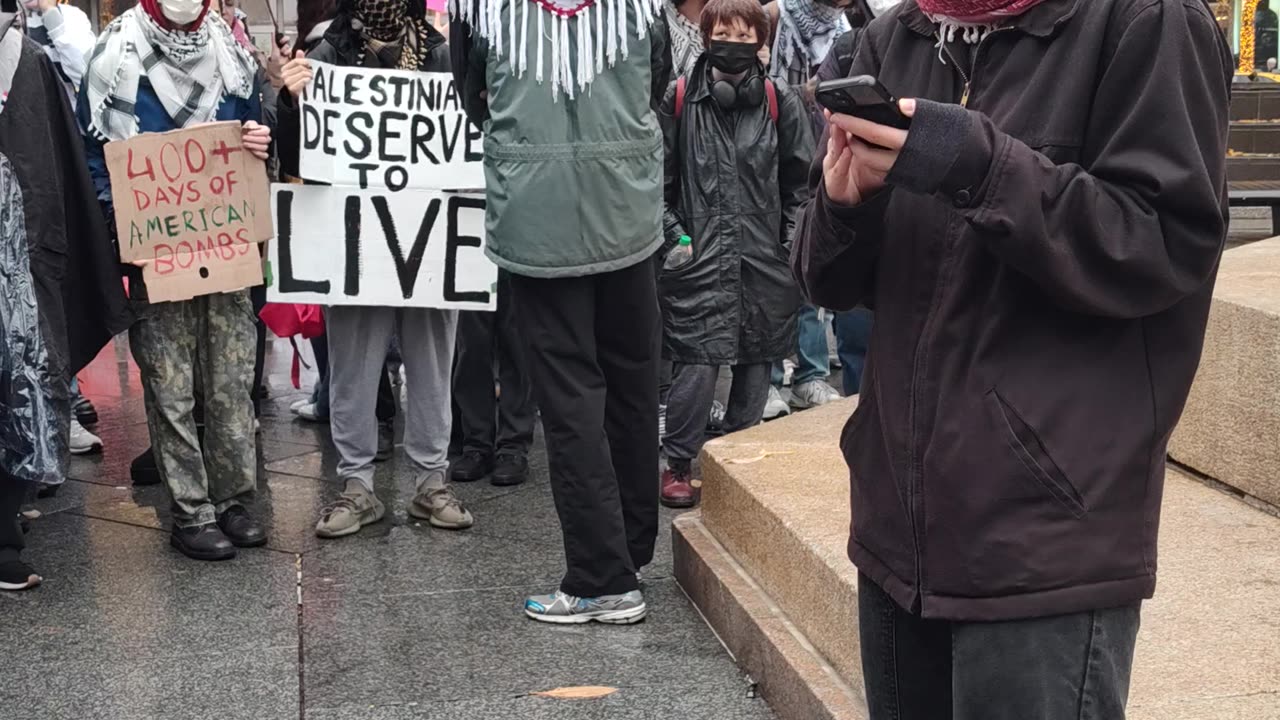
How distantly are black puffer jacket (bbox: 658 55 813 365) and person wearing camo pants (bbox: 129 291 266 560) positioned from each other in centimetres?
159

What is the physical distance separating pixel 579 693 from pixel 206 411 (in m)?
2.10

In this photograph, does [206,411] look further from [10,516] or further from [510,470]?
[510,470]

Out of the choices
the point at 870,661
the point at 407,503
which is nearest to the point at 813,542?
the point at 870,661

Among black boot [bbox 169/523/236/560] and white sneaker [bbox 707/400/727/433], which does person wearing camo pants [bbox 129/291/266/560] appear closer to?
black boot [bbox 169/523/236/560]

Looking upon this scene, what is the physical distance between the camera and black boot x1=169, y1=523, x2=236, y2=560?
5.36 m

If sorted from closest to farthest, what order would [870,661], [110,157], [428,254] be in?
[870,661]
[110,157]
[428,254]

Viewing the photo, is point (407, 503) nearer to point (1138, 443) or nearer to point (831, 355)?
point (831, 355)

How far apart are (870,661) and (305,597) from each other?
10.2 feet

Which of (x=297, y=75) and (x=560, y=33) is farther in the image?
(x=297, y=75)

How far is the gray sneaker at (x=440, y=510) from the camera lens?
570 cm

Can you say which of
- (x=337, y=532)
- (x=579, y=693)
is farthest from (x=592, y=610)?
(x=337, y=532)

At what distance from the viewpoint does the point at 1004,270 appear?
1.91 metres

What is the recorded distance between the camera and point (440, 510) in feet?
18.8

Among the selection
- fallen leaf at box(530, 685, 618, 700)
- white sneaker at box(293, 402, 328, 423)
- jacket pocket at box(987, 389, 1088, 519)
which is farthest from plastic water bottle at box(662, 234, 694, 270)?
jacket pocket at box(987, 389, 1088, 519)
